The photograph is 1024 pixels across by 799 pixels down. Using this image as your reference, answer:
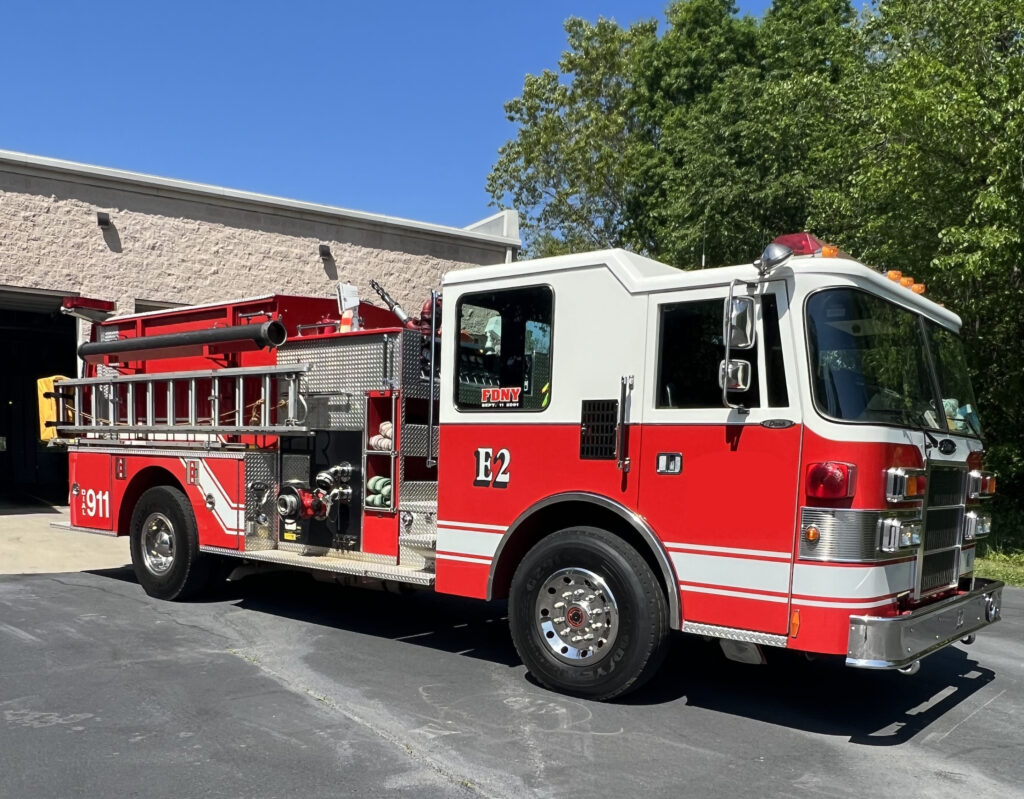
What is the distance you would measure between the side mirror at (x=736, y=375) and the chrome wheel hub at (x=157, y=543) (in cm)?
535

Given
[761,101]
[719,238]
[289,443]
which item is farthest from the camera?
[719,238]

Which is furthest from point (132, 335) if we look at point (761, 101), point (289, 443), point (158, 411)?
point (761, 101)

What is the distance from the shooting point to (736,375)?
4547 millimetres

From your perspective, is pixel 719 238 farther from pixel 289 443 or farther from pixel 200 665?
pixel 200 665

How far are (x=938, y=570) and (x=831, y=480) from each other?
4.29 feet

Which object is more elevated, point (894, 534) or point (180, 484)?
point (894, 534)

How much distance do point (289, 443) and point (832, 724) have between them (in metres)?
4.44

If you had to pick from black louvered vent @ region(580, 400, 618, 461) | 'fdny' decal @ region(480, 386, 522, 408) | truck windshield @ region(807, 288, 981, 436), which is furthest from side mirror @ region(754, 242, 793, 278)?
'fdny' decal @ region(480, 386, 522, 408)

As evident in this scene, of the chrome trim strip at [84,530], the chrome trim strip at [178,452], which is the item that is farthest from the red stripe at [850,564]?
the chrome trim strip at [84,530]

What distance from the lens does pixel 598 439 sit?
5.18 meters

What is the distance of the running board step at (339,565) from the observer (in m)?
5.98

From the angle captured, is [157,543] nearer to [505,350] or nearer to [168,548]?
[168,548]

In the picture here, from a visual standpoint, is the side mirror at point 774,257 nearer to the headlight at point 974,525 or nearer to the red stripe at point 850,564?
the red stripe at point 850,564

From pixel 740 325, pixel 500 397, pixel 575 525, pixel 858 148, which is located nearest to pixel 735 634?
pixel 575 525
